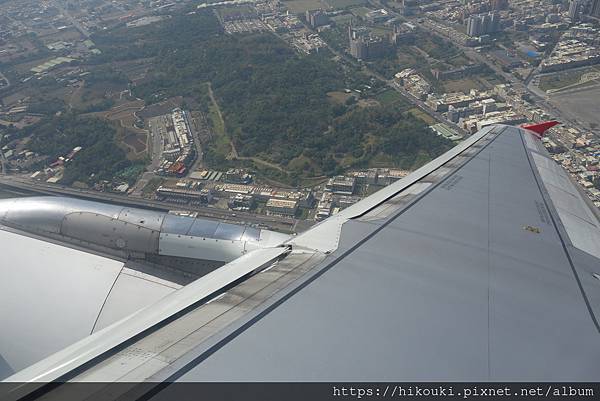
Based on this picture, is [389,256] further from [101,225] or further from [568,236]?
[101,225]

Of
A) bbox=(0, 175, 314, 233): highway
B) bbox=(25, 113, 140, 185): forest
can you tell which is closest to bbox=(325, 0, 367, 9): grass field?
bbox=(25, 113, 140, 185): forest

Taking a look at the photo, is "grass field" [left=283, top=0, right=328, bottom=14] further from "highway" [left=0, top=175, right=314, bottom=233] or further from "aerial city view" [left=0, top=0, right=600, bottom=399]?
"highway" [left=0, top=175, right=314, bottom=233]

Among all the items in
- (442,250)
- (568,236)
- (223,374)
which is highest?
(223,374)

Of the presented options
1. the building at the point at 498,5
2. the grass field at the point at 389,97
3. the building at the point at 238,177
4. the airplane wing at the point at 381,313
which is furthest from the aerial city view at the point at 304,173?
the building at the point at 498,5

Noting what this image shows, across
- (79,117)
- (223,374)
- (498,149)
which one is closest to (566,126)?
(498,149)

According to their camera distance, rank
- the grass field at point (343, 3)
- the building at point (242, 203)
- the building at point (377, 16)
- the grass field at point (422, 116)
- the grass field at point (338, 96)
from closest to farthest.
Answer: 1. the building at point (242, 203)
2. the grass field at point (422, 116)
3. the grass field at point (338, 96)
4. the building at point (377, 16)
5. the grass field at point (343, 3)

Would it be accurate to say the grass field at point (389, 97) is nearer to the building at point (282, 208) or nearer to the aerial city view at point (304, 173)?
the aerial city view at point (304, 173)

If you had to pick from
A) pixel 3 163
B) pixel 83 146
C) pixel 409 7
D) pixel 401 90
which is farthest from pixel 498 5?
pixel 3 163
